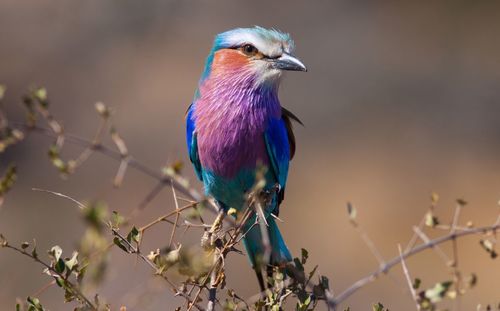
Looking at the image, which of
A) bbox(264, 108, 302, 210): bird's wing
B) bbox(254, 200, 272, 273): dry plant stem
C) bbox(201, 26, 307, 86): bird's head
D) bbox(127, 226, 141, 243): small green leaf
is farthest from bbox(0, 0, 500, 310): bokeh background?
bbox(254, 200, 272, 273): dry plant stem

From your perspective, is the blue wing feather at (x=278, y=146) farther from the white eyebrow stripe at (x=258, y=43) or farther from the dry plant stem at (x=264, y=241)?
the dry plant stem at (x=264, y=241)

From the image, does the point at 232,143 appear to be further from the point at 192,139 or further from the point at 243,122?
the point at 192,139

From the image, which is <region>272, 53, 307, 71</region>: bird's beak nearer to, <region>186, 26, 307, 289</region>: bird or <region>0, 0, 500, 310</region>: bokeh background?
<region>186, 26, 307, 289</region>: bird

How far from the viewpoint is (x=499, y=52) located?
998 cm

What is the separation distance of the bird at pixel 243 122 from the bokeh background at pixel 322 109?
352 cm

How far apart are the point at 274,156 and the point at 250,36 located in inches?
20.5

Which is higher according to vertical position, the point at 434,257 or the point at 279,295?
the point at 279,295

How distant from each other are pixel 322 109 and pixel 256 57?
5.54 meters

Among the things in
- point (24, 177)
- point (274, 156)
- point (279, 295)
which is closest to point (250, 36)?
point (274, 156)

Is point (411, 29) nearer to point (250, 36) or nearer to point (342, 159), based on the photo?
point (342, 159)

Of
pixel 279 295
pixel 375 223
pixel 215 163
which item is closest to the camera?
pixel 279 295

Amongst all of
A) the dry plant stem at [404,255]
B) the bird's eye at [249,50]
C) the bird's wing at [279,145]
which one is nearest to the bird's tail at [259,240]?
the bird's wing at [279,145]

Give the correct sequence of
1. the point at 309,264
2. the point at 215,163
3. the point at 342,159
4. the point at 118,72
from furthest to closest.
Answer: the point at 118,72, the point at 342,159, the point at 309,264, the point at 215,163

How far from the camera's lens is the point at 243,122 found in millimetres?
3666
